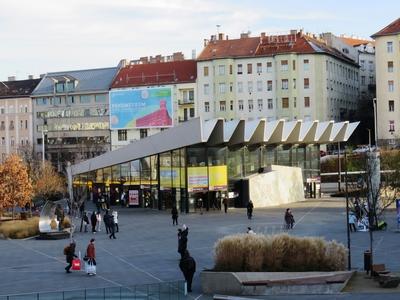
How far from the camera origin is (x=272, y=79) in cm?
10138

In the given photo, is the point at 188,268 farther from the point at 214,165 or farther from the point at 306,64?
the point at 306,64

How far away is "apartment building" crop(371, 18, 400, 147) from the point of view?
93.9m

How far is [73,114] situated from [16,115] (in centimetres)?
1236

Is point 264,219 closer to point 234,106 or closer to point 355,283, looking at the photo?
point 355,283

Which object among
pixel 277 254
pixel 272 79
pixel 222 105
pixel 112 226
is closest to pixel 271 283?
pixel 277 254

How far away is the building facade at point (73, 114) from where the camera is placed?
364 ft

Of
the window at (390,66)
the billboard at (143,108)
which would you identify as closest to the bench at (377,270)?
the window at (390,66)

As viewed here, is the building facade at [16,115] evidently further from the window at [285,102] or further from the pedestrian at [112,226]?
the pedestrian at [112,226]

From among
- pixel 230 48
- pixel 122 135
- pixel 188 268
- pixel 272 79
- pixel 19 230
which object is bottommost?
pixel 19 230

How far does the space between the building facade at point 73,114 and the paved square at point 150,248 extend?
5867cm

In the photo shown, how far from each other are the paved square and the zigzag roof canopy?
5.30m

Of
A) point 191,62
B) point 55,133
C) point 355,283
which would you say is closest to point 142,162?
point 355,283

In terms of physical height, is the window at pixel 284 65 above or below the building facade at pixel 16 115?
above

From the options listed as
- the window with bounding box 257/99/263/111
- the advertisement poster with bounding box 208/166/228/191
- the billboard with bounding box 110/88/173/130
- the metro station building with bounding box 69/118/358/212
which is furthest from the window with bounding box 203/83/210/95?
the advertisement poster with bounding box 208/166/228/191
